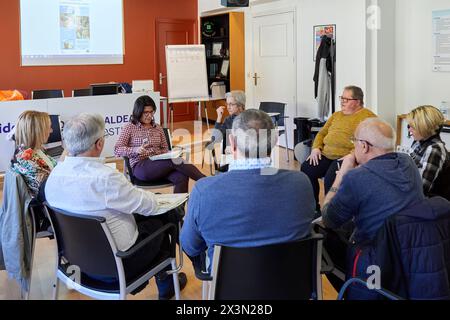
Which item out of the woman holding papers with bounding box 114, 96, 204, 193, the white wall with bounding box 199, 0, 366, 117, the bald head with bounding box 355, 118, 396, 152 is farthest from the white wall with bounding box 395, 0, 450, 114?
the bald head with bounding box 355, 118, 396, 152

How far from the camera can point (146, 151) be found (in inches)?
162

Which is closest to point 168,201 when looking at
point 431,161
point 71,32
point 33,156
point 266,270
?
point 33,156

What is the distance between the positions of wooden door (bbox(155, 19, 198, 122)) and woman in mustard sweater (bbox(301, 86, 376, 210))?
21.7 feet

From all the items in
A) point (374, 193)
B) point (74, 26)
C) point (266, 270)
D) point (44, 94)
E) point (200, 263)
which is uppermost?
point (74, 26)

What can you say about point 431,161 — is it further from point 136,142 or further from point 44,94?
point 44,94

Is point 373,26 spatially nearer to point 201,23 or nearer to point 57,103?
point 57,103

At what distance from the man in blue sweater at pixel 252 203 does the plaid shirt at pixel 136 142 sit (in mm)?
2202

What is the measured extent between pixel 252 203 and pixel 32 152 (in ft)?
5.83

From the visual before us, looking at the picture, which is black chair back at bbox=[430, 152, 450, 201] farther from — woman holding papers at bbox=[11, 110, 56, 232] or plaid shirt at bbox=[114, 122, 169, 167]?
woman holding papers at bbox=[11, 110, 56, 232]

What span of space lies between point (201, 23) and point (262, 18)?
8.17 feet

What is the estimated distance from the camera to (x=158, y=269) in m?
2.45

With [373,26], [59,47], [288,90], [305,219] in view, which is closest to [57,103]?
[59,47]

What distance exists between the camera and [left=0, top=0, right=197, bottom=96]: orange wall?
27.2 feet

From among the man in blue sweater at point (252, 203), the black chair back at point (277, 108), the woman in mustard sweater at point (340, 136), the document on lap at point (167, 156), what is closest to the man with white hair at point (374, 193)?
the man in blue sweater at point (252, 203)
